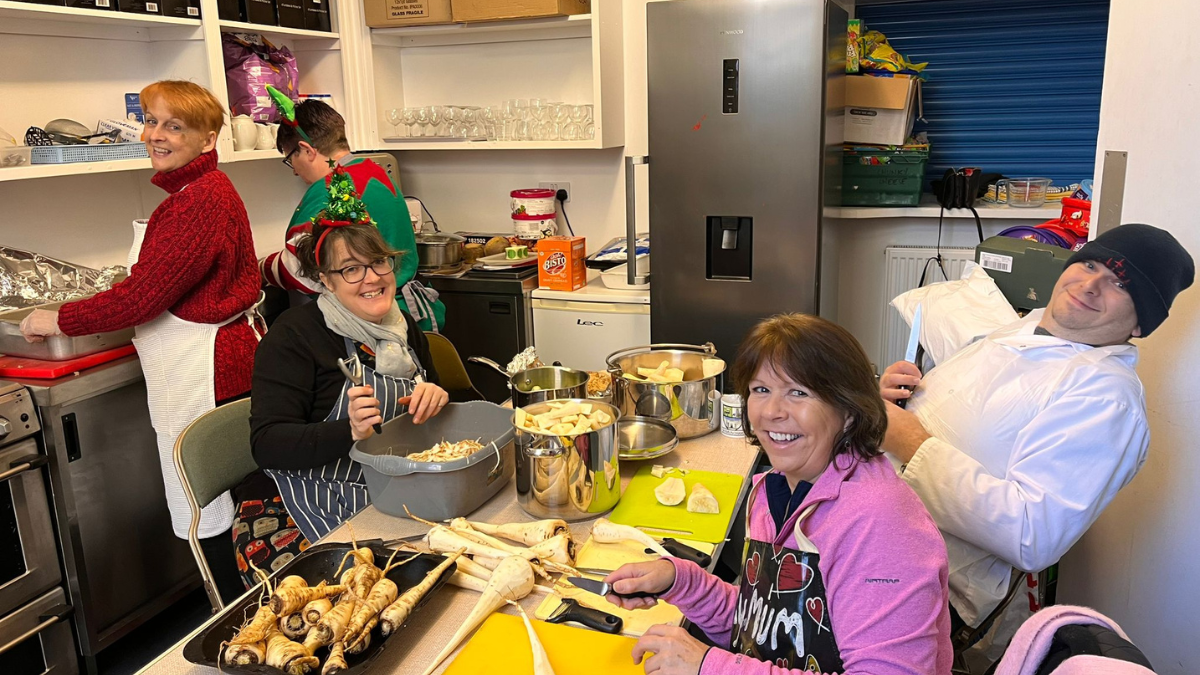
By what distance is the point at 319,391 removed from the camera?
2.08 m

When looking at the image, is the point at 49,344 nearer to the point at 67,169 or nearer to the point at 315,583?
the point at 67,169

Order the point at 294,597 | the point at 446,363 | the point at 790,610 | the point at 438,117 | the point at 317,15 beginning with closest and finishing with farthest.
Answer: the point at 790,610
the point at 294,597
the point at 446,363
the point at 317,15
the point at 438,117

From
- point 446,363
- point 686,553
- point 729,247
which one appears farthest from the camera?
point 729,247

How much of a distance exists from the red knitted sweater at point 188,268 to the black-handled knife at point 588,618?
164 cm

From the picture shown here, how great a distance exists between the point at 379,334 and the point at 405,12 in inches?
86.0

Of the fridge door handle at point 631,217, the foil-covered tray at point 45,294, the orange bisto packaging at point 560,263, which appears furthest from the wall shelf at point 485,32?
the foil-covered tray at point 45,294

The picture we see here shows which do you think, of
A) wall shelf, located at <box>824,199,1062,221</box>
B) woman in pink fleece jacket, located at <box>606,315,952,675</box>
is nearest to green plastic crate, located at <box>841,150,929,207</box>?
wall shelf, located at <box>824,199,1062,221</box>

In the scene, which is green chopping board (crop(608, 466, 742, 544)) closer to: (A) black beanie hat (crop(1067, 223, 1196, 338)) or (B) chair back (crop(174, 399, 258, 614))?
(A) black beanie hat (crop(1067, 223, 1196, 338))

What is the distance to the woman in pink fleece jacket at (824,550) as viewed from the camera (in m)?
1.11

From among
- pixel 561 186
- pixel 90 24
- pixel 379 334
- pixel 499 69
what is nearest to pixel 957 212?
pixel 561 186

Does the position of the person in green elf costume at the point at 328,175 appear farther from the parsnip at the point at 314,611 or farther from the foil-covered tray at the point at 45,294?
the parsnip at the point at 314,611

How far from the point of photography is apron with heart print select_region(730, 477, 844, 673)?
1.19 meters

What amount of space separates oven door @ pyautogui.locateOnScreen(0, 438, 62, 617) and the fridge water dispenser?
223 cm

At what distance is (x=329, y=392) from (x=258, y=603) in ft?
2.53
